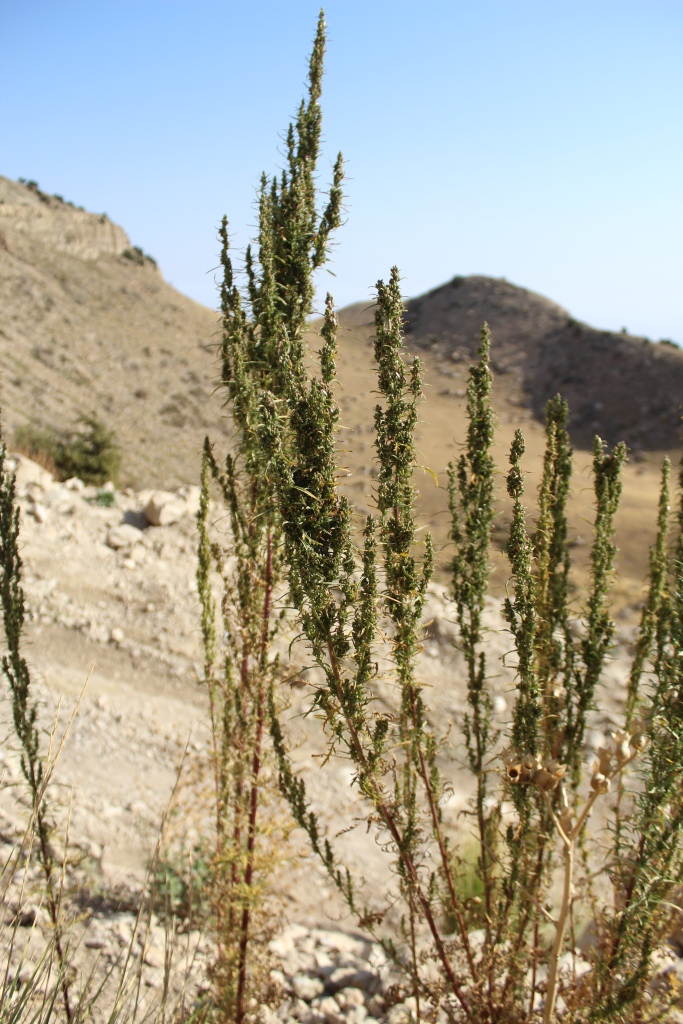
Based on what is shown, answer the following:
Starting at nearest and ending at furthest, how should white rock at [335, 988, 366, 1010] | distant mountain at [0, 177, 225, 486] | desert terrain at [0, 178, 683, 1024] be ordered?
white rock at [335, 988, 366, 1010]
desert terrain at [0, 178, 683, 1024]
distant mountain at [0, 177, 225, 486]

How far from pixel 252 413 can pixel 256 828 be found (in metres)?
1.70

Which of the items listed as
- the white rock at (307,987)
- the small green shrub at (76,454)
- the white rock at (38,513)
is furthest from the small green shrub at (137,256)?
the white rock at (307,987)

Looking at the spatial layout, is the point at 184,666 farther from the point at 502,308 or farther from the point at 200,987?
the point at 502,308

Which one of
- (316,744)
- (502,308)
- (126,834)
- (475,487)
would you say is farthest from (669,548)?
(502,308)

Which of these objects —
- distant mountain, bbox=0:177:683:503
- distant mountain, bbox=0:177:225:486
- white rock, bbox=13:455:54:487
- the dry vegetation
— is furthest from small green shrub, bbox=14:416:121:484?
the dry vegetation

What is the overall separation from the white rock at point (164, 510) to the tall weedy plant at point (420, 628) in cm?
636

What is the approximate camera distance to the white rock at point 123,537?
862cm

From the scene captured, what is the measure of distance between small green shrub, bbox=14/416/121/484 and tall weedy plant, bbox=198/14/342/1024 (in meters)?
10.5

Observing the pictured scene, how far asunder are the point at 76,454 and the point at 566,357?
104ft

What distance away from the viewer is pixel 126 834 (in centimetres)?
487

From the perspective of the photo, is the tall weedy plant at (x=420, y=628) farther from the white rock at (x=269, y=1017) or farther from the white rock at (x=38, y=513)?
the white rock at (x=38, y=513)

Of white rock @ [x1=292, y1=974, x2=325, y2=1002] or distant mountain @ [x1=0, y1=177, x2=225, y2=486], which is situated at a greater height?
distant mountain @ [x1=0, y1=177, x2=225, y2=486]

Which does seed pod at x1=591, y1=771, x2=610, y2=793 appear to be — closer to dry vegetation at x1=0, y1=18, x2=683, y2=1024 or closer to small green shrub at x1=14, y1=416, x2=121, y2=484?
dry vegetation at x1=0, y1=18, x2=683, y2=1024

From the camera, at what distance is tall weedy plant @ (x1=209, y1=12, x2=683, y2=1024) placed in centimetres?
211
